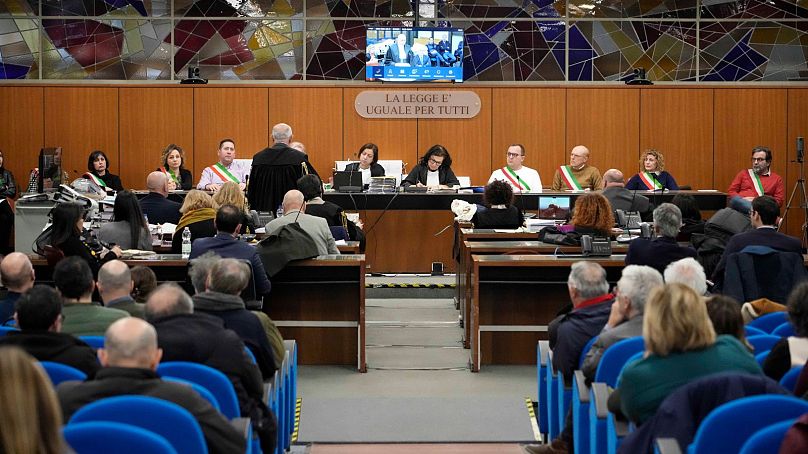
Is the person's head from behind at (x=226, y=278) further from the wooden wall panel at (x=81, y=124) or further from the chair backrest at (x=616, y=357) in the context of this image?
the wooden wall panel at (x=81, y=124)

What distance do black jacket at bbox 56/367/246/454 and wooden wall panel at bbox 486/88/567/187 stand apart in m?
11.3

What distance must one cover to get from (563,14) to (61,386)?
39.5ft

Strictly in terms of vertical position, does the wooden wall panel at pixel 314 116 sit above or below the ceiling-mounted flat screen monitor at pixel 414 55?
below

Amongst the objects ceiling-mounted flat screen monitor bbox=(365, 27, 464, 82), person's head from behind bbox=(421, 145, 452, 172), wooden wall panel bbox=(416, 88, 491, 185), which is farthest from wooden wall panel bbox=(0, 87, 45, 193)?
person's head from behind bbox=(421, 145, 452, 172)

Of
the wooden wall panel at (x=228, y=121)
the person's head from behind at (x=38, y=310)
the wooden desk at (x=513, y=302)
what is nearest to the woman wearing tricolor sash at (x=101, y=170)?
the wooden wall panel at (x=228, y=121)

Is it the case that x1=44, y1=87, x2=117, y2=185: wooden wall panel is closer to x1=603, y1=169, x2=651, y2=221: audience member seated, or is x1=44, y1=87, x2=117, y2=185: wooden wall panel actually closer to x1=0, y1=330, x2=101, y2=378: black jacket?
x1=603, y1=169, x2=651, y2=221: audience member seated

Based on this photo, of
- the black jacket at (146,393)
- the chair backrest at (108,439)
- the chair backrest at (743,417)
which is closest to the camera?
the chair backrest at (108,439)

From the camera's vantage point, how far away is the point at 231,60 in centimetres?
1463

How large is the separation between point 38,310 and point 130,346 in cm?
87

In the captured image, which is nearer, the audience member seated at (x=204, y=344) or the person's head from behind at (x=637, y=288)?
the audience member seated at (x=204, y=344)

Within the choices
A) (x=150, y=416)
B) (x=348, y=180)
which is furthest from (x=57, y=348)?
(x=348, y=180)

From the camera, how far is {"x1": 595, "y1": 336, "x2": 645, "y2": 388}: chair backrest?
462 centimetres

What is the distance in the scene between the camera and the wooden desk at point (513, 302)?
8.09 meters

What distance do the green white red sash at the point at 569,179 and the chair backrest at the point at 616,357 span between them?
838cm
